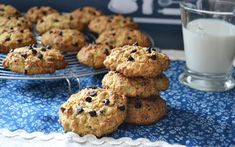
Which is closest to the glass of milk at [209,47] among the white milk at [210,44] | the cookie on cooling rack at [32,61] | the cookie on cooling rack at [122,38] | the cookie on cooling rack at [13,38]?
the white milk at [210,44]

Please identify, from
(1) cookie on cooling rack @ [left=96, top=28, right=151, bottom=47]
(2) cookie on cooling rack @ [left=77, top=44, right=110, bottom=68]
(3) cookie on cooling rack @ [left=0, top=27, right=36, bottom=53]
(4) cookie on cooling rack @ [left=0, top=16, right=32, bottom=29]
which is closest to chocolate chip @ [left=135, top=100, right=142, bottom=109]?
(2) cookie on cooling rack @ [left=77, top=44, right=110, bottom=68]

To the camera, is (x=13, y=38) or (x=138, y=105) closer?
(x=138, y=105)

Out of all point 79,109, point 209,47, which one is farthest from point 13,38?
point 209,47

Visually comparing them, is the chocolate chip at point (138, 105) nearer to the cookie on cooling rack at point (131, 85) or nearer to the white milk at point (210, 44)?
the cookie on cooling rack at point (131, 85)

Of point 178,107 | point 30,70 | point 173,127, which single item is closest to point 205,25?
point 178,107

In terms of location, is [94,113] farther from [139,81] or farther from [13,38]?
[13,38]

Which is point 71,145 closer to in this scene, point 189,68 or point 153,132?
point 153,132
